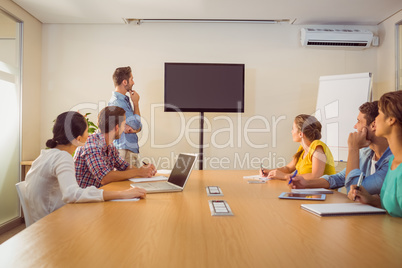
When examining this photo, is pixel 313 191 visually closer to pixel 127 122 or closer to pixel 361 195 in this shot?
pixel 361 195

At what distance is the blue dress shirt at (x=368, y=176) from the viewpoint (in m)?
1.83

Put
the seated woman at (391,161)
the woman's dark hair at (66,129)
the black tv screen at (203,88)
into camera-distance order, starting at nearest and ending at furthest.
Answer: the seated woman at (391,161), the woman's dark hair at (66,129), the black tv screen at (203,88)

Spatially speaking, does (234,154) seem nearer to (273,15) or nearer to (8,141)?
(273,15)

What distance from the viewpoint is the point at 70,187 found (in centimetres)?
176

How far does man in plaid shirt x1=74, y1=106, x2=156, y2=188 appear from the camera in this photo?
95.6 inches

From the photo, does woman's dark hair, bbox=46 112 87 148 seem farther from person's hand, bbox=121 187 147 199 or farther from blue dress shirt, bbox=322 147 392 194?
blue dress shirt, bbox=322 147 392 194

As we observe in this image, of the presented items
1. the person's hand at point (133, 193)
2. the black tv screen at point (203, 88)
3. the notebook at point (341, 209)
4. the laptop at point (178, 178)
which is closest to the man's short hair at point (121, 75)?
the black tv screen at point (203, 88)

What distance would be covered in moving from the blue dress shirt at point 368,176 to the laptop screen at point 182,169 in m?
0.93

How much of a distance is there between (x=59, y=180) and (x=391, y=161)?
163cm

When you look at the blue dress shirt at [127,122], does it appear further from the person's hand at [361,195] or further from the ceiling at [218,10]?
the person's hand at [361,195]

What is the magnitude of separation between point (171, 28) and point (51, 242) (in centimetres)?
420

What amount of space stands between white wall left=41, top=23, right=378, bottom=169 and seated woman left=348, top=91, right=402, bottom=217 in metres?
3.34

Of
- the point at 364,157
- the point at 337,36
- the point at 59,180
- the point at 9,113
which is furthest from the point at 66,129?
the point at 337,36

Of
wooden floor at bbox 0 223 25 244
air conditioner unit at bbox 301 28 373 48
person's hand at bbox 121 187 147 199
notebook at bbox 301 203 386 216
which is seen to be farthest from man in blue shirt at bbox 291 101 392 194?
wooden floor at bbox 0 223 25 244
